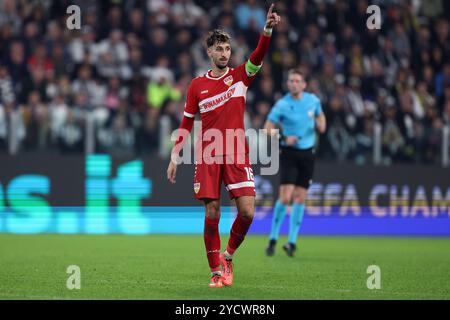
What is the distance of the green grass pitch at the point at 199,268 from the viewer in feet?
28.4

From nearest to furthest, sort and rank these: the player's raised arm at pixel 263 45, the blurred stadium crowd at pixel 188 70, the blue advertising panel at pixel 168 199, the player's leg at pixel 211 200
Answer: the player's raised arm at pixel 263 45, the player's leg at pixel 211 200, the blue advertising panel at pixel 168 199, the blurred stadium crowd at pixel 188 70

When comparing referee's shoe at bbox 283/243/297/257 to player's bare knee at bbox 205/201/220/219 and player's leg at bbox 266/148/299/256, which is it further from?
player's bare knee at bbox 205/201/220/219

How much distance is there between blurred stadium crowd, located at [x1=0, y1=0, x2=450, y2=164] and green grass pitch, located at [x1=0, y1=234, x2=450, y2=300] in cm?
215

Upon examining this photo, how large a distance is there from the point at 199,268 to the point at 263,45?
131 inches

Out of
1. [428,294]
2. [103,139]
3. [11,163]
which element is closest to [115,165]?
[103,139]

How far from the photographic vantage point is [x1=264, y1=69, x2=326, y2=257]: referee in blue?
540 inches

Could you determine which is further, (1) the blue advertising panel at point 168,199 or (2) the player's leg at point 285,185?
(1) the blue advertising panel at point 168,199

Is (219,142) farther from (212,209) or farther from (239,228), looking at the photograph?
(239,228)

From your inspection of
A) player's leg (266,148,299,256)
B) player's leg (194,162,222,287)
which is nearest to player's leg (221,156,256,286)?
player's leg (194,162,222,287)

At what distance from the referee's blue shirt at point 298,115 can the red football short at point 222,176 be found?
Answer: 4705mm

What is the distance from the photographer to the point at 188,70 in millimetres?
19297

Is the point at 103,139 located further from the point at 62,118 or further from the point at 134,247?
the point at 134,247

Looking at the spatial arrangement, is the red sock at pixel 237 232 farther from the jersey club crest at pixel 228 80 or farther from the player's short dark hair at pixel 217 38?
the player's short dark hair at pixel 217 38

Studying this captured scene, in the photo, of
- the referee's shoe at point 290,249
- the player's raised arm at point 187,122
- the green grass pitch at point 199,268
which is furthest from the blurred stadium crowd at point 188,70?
the player's raised arm at point 187,122
